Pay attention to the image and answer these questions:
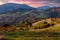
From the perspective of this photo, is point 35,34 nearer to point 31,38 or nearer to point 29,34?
point 29,34

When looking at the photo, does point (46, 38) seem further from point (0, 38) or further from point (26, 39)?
point (0, 38)

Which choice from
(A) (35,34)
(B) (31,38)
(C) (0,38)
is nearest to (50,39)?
(B) (31,38)

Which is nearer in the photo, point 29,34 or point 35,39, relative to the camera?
point 35,39

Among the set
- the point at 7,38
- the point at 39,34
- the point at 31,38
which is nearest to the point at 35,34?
the point at 39,34

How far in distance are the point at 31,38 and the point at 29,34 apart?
10.3 ft

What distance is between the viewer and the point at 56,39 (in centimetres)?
2280

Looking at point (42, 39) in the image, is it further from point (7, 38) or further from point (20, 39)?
point (7, 38)

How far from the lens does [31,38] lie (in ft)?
75.6

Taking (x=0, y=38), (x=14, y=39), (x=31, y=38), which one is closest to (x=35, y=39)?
(x=31, y=38)

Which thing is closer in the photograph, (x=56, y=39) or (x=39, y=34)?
(x=56, y=39)

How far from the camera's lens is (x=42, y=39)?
886 inches

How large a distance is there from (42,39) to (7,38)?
442 centimetres

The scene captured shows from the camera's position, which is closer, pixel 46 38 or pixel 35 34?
pixel 46 38

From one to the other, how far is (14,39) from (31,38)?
7.10ft
